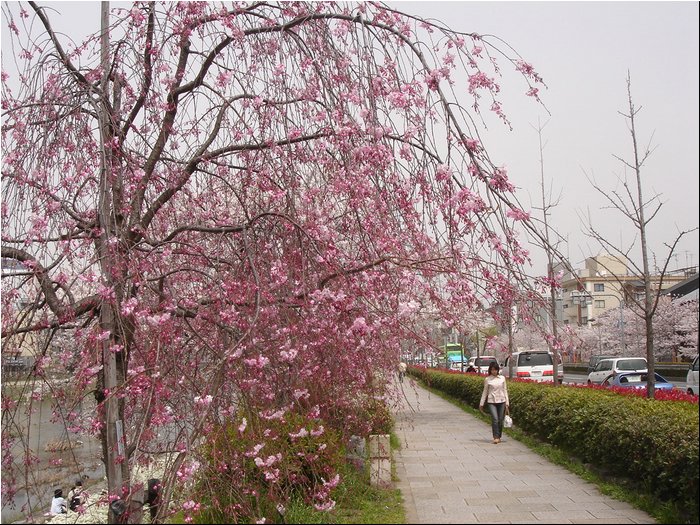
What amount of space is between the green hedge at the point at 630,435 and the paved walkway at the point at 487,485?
35 cm

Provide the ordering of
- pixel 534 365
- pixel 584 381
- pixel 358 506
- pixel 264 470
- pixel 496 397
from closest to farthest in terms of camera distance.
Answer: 1. pixel 264 470
2. pixel 358 506
3. pixel 496 397
4. pixel 534 365
5. pixel 584 381

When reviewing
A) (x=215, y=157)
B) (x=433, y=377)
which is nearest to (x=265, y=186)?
(x=215, y=157)

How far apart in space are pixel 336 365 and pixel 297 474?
103cm

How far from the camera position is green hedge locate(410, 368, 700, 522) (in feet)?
18.6

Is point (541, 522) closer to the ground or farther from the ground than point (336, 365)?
closer to the ground

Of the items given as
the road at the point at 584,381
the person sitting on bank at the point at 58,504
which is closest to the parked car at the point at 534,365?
the road at the point at 584,381

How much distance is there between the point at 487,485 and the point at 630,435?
1493mm

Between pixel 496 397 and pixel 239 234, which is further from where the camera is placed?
pixel 496 397

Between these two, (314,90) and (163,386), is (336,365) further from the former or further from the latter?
(314,90)

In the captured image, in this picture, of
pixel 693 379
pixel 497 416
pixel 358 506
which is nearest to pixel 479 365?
pixel 693 379

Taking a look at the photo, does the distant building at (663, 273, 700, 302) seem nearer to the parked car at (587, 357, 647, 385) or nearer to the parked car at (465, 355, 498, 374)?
the parked car at (465, 355, 498, 374)

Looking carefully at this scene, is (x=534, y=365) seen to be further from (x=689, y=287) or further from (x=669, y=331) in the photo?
(x=689, y=287)

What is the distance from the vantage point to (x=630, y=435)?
705 centimetres

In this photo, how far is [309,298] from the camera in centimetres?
557
